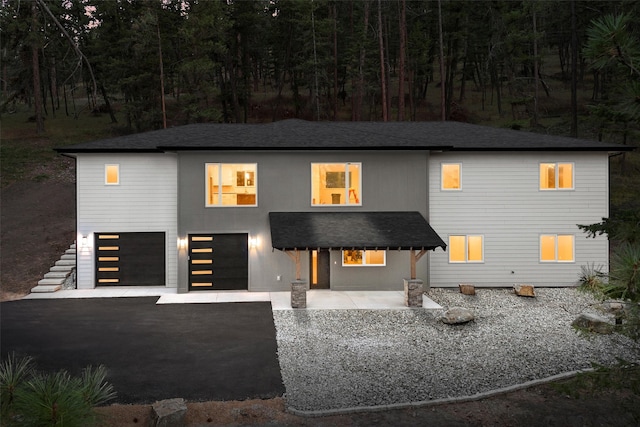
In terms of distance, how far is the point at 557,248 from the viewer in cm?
1720

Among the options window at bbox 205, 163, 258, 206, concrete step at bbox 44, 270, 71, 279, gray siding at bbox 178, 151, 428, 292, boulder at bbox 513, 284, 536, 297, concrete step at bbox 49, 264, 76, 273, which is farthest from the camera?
concrete step at bbox 49, 264, 76, 273

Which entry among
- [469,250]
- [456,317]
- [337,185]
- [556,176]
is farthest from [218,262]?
[556,176]

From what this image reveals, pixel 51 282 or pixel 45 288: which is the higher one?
pixel 51 282

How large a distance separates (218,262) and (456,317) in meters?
8.86

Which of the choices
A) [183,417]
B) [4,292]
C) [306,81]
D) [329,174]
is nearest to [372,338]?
[183,417]

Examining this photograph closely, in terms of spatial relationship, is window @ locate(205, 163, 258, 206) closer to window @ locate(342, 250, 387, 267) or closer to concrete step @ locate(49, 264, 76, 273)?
window @ locate(342, 250, 387, 267)

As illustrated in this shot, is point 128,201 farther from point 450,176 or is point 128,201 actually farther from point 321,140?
point 450,176

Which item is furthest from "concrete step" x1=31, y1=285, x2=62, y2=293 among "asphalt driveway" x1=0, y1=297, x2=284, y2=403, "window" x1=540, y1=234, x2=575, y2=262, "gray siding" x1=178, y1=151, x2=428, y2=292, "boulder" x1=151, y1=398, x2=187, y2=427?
"window" x1=540, y1=234, x2=575, y2=262

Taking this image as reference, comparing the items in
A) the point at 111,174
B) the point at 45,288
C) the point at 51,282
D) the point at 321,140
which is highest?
the point at 321,140

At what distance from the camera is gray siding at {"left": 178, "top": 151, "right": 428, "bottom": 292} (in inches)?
646

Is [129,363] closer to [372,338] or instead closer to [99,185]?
[372,338]

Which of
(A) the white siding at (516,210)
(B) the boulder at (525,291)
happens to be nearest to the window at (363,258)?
(A) the white siding at (516,210)

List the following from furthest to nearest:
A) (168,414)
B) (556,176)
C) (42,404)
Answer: (556,176) → (168,414) → (42,404)

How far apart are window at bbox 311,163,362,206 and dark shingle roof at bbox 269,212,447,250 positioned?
52 cm
